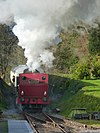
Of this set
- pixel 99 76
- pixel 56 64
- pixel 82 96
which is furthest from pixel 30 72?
pixel 56 64

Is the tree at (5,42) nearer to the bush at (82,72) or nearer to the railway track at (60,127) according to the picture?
the bush at (82,72)

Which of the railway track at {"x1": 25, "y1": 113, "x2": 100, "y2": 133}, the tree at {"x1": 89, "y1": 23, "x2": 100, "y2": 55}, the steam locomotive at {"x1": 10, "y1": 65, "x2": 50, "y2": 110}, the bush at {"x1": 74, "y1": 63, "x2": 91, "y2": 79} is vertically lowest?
the railway track at {"x1": 25, "y1": 113, "x2": 100, "y2": 133}

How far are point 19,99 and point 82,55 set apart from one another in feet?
95.1

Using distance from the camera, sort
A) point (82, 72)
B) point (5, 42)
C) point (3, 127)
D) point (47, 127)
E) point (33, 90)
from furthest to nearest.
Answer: point (5, 42), point (82, 72), point (33, 90), point (47, 127), point (3, 127)

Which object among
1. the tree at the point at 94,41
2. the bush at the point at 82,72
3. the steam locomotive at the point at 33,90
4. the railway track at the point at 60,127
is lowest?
the railway track at the point at 60,127

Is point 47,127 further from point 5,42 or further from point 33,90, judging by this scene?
point 5,42

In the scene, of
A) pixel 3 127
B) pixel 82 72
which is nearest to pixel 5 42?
pixel 82 72

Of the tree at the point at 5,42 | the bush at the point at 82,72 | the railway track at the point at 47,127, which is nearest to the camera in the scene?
the railway track at the point at 47,127

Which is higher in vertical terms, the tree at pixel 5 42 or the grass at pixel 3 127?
the tree at pixel 5 42

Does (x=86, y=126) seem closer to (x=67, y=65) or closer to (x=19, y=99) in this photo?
(x=19, y=99)

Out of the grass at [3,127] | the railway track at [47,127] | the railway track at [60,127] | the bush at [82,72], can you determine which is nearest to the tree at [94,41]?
the bush at [82,72]

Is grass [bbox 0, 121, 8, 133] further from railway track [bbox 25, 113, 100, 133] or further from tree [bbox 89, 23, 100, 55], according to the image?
tree [bbox 89, 23, 100, 55]

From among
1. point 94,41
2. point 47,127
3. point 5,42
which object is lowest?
point 47,127

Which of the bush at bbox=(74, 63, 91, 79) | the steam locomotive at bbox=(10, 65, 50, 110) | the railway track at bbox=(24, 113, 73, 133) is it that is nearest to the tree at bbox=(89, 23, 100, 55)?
the bush at bbox=(74, 63, 91, 79)
